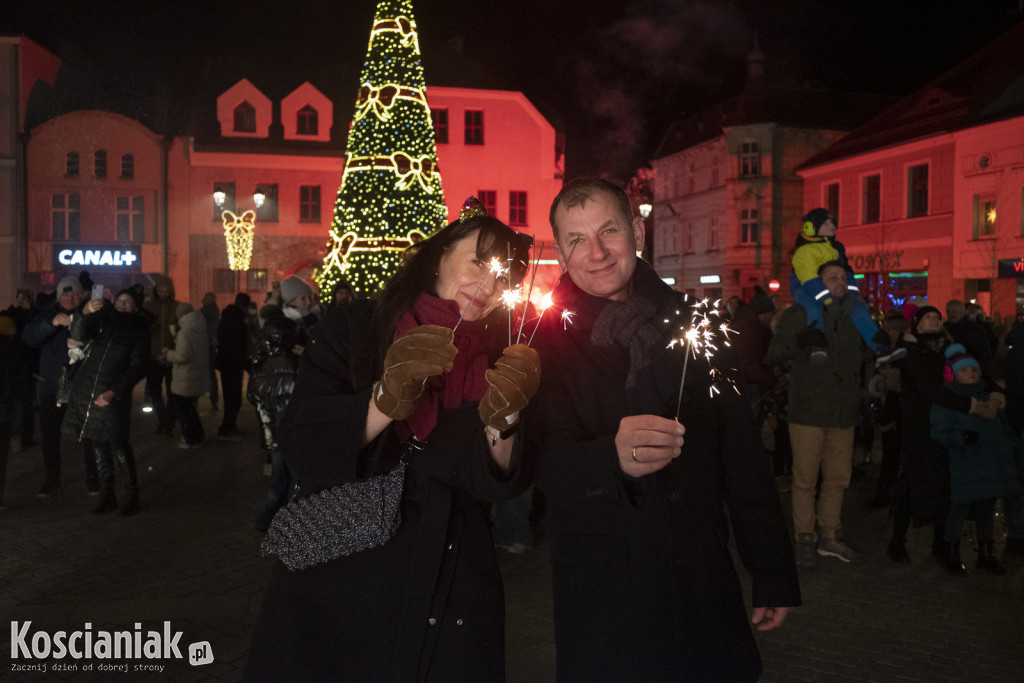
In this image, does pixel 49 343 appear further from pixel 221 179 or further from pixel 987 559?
pixel 221 179

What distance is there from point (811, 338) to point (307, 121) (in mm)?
32693

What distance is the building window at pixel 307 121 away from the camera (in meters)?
35.5

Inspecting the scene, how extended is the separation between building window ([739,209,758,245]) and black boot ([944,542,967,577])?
127 feet

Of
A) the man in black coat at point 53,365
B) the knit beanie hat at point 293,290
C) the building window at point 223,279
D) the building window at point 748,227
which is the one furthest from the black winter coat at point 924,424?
the building window at point 748,227

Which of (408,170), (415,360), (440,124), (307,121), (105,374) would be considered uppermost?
(307,121)

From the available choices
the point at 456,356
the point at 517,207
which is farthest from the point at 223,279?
the point at 456,356

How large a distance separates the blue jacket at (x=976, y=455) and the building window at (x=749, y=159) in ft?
128

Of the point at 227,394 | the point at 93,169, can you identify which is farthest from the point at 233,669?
the point at 93,169

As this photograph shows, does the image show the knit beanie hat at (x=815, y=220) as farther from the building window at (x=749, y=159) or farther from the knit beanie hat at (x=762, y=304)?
the building window at (x=749, y=159)

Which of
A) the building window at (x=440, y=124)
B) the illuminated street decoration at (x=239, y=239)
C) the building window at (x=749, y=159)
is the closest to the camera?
the illuminated street decoration at (x=239, y=239)

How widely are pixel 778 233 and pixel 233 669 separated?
139ft

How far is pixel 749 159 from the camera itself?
43.5 meters

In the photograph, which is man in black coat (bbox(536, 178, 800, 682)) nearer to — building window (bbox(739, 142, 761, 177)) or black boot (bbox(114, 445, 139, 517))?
black boot (bbox(114, 445, 139, 517))

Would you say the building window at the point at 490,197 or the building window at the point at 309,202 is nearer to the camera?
the building window at the point at 490,197
